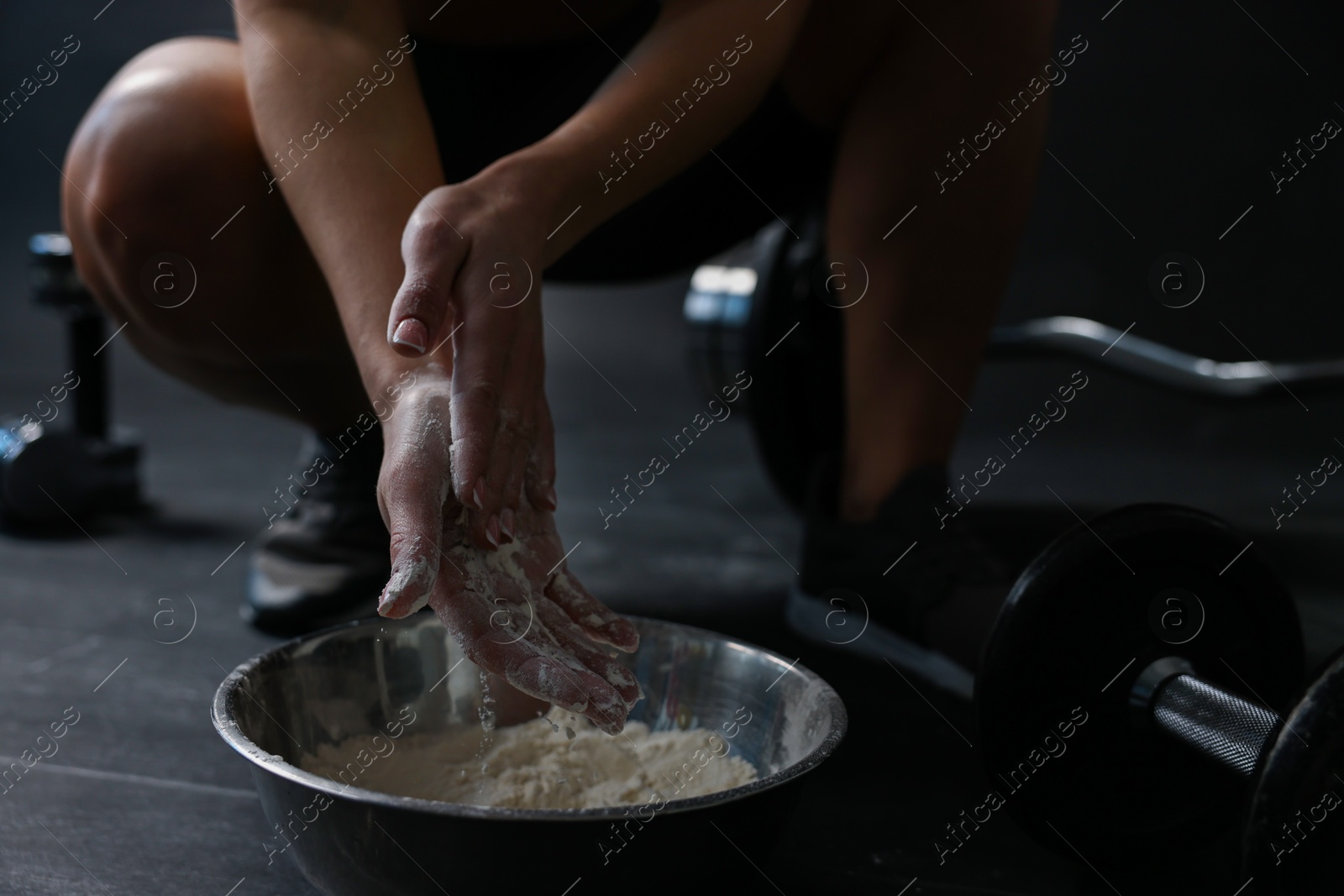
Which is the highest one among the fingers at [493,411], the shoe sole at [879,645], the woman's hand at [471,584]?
the fingers at [493,411]

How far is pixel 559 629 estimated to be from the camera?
580mm

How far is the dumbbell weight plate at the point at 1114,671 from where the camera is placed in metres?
0.59

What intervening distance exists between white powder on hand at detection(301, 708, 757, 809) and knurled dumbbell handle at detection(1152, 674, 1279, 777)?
0.24m

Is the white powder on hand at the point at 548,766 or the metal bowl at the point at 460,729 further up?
the metal bowl at the point at 460,729

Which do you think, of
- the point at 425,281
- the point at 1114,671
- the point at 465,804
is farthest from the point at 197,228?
the point at 1114,671

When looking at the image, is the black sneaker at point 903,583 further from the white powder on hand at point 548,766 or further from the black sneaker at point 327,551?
the black sneaker at point 327,551

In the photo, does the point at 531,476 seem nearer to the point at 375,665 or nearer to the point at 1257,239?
the point at 375,665

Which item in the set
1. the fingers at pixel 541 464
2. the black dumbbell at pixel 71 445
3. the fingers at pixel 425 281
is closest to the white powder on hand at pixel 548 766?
the fingers at pixel 541 464

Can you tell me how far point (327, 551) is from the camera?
1025mm

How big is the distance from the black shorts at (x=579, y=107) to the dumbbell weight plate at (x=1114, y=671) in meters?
0.47

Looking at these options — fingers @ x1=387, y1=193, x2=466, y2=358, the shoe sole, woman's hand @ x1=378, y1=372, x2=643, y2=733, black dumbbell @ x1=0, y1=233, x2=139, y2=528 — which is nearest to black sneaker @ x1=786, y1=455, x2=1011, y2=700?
the shoe sole

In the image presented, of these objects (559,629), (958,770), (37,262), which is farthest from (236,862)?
(37,262)

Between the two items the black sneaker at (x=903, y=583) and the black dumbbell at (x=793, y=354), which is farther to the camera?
the black dumbbell at (x=793, y=354)

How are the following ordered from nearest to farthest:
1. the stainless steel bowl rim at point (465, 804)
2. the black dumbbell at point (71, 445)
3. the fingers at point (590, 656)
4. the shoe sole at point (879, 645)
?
the stainless steel bowl rim at point (465, 804) < the fingers at point (590, 656) < the shoe sole at point (879, 645) < the black dumbbell at point (71, 445)
